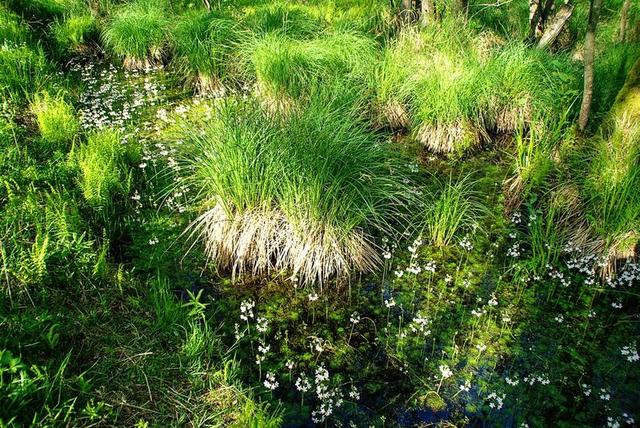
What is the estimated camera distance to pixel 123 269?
15.6 feet

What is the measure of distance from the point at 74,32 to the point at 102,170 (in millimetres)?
5897

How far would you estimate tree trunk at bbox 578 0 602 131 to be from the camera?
5398 millimetres

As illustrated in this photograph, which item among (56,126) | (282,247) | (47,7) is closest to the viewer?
(282,247)

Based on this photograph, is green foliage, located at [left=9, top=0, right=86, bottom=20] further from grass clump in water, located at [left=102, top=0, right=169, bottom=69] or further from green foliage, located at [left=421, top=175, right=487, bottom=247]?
green foliage, located at [left=421, top=175, right=487, bottom=247]

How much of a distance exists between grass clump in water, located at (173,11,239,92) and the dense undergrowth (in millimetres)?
1060

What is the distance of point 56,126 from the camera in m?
6.15

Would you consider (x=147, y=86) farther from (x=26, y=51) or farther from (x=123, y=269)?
(x=123, y=269)

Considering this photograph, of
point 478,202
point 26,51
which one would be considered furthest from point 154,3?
point 478,202

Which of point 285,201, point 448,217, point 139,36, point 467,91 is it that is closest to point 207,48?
point 139,36

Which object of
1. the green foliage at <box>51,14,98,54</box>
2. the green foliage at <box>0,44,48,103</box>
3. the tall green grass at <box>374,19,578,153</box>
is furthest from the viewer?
the green foliage at <box>51,14,98,54</box>

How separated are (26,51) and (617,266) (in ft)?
26.7

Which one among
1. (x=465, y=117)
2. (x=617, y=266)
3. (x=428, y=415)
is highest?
(x=465, y=117)

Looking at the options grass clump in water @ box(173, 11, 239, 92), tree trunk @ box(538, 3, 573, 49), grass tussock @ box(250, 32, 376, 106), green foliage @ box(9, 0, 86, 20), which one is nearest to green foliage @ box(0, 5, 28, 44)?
green foliage @ box(9, 0, 86, 20)

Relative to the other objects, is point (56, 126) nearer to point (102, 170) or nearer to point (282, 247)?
point (102, 170)
